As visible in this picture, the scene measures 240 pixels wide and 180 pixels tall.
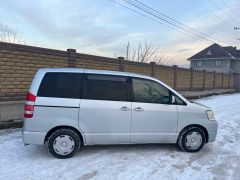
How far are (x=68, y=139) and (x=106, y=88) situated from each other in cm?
132

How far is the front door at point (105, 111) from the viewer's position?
5277 millimetres

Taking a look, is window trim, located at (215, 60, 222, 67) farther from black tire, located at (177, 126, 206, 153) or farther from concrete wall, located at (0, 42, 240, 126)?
black tire, located at (177, 126, 206, 153)

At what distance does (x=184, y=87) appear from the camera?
20.4 m

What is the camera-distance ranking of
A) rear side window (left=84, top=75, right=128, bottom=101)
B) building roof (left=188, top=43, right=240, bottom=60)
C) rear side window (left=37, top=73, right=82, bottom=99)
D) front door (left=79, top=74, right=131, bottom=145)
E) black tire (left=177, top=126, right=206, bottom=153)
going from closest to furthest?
rear side window (left=37, top=73, right=82, bottom=99), front door (left=79, top=74, right=131, bottom=145), rear side window (left=84, top=75, right=128, bottom=101), black tire (left=177, top=126, right=206, bottom=153), building roof (left=188, top=43, right=240, bottom=60)

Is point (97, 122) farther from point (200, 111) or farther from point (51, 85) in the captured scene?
point (200, 111)

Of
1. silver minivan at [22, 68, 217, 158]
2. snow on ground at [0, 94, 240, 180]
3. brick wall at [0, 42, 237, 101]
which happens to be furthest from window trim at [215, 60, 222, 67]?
silver minivan at [22, 68, 217, 158]

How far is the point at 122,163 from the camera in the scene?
513 centimetres

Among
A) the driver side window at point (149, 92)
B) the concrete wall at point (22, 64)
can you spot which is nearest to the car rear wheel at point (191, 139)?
the driver side window at point (149, 92)

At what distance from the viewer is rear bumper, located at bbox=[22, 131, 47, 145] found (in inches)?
199

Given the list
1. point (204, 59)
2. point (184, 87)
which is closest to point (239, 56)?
point (204, 59)

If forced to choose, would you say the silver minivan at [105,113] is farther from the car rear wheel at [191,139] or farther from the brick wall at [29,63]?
the brick wall at [29,63]

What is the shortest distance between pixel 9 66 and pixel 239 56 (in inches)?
2243

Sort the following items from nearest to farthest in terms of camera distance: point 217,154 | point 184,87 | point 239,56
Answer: point 217,154 → point 184,87 → point 239,56

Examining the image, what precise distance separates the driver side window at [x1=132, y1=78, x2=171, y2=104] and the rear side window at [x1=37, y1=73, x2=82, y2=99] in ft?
4.15
